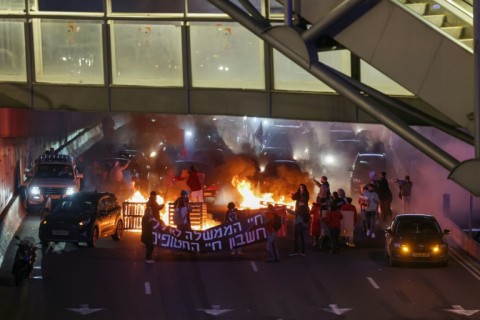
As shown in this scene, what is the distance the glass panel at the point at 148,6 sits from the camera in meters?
23.0

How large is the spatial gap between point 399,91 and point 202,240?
9644 millimetres

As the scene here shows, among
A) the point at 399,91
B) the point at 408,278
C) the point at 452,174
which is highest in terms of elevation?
the point at 399,91

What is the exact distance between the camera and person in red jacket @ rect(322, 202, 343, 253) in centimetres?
2853

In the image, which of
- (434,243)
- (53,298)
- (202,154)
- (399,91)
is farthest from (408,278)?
(202,154)

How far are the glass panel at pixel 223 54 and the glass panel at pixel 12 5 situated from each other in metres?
3.83

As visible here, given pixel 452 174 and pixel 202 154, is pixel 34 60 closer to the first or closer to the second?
pixel 452 174

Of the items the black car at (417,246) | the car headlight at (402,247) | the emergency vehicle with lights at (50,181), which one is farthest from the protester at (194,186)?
the car headlight at (402,247)

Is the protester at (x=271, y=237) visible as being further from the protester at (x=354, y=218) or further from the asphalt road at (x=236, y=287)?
the protester at (x=354, y=218)

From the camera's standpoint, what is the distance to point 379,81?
20.8m

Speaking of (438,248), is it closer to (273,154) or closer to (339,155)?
(273,154)

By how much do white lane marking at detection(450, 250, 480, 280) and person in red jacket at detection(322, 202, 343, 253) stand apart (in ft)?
10.7

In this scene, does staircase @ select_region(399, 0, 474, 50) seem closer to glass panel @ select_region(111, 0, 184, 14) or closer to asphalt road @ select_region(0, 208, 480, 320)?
asphalt road @ select_region(0, 208, 480, 320)

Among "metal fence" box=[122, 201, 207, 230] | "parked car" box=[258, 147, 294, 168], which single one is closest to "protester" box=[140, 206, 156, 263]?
"metal fence" box=[122, 201, 207, 230]

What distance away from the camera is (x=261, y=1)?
22.2 m
